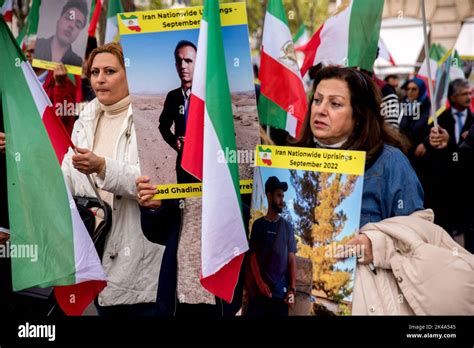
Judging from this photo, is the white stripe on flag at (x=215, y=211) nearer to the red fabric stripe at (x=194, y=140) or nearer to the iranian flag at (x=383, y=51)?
the red fabric stripe at (x=194, y=140)

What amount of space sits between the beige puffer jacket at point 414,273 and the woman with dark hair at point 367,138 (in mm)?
78

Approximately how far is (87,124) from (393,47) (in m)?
2.85

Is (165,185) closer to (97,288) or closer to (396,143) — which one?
(97,288)

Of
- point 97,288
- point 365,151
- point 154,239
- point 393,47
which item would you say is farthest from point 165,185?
point 393,47

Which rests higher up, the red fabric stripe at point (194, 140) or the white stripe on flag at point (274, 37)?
the white stripe on flag at point (274, 37)

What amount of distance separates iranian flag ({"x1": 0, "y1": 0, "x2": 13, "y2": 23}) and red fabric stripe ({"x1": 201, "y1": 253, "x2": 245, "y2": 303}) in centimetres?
189

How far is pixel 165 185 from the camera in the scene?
15.6 ft

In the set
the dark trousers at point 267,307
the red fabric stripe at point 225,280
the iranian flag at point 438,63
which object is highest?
the iranian flag at point 438,63

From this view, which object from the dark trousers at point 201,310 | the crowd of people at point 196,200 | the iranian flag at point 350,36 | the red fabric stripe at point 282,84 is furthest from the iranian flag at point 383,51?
the dark trousers at point 201,310

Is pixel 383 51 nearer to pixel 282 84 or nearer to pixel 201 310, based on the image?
pixel 282 84

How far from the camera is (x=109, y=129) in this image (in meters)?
4.93

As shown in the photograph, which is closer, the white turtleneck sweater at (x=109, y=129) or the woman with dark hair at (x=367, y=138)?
the woman with dark hair at (x=367, y=138)

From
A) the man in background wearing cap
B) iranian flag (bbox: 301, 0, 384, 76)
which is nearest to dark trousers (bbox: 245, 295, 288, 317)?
the man in background wearing cap

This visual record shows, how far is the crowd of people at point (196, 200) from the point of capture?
4.57 meters
